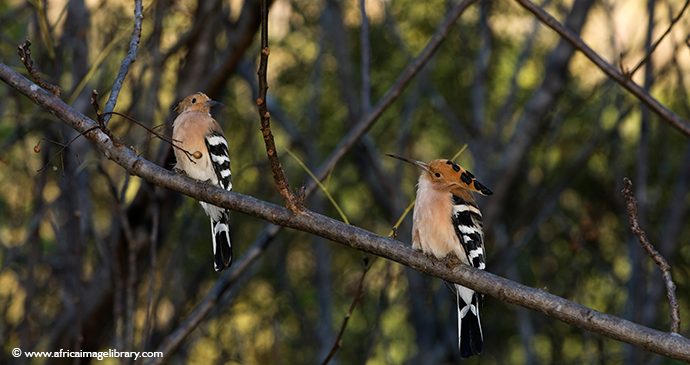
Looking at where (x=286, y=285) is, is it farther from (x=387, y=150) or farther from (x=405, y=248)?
(x=405, y=248)

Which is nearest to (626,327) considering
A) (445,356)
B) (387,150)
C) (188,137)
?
(188,137)

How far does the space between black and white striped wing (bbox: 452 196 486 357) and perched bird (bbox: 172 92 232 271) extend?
3.96 ft

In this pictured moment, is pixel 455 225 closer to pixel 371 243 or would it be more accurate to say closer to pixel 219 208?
pixel 219 208

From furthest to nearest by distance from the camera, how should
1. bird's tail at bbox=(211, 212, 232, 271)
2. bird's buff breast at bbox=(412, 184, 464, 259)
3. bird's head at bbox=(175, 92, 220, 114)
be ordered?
bird's head at bbox=(175, 92, 220, 114) → bird's tail at bbox=(211, 212, 232, 271) → bird's buff breast at bbox=(412, 184, 464, 259)

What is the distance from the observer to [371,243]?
142 inches

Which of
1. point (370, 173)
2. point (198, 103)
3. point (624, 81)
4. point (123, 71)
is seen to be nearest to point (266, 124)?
point (123, 71)

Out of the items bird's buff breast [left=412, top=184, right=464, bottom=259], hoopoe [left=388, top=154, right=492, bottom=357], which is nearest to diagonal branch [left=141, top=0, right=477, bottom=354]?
hoopoe [left=388, top=154, right=492, bottom=357]

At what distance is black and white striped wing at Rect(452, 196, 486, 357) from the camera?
493 centimetres

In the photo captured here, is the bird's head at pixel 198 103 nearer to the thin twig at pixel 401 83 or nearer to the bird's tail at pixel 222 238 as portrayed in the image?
the bird's tail at pixel 222 238

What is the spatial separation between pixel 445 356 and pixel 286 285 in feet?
4.46

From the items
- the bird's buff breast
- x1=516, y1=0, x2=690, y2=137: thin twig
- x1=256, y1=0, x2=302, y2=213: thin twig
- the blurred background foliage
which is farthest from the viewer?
the blurred background foliage

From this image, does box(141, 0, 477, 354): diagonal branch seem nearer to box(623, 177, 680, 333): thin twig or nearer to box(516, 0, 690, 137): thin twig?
box(516, 0, 690, 137): thin twig

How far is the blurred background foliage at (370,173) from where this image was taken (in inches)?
269

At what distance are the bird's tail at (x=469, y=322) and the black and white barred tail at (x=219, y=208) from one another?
1265 mm
